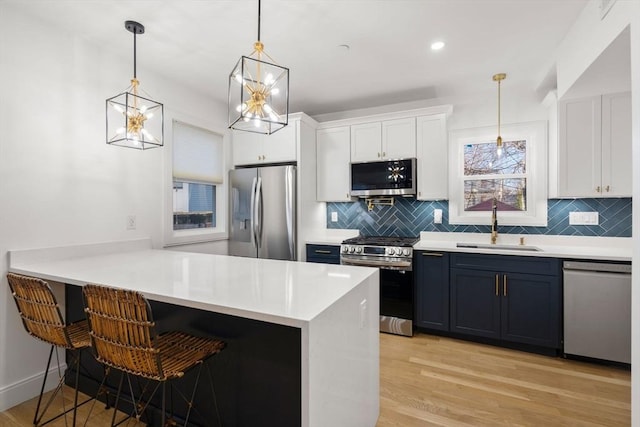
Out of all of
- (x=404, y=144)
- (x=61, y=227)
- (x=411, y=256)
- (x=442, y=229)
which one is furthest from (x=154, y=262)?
(x=442, y=229)

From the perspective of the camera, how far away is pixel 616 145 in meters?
2.52

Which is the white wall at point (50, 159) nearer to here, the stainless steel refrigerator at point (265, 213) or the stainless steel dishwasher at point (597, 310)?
the stainless steel refrigerator at point (265, 213)

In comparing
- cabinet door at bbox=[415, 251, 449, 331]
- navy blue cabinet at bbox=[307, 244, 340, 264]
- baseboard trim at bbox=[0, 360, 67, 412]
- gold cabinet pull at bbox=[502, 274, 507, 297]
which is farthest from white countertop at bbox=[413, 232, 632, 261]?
baseboard trim at bbox=[0, 360, 67, 412]

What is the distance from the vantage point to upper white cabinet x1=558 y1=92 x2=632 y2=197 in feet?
8.20

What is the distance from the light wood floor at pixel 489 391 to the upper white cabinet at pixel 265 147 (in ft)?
7.67

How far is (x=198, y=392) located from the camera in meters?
1.63

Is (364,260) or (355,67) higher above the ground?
(355,67)

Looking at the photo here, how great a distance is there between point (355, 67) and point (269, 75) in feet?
4.98

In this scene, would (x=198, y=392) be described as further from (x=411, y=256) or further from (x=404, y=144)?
(x=404, y=144)

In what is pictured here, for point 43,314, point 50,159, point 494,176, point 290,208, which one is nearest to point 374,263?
point 290,208

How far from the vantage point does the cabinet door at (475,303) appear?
2812 millimetres

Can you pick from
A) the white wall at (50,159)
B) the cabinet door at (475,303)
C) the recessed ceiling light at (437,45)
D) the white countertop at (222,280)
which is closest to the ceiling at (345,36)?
the recessed ceiling light at (437,45)

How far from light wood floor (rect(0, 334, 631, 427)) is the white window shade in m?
2.12

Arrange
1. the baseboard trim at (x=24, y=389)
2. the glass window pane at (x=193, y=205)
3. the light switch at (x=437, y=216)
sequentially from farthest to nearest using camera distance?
the light switch at (x=437, y=216) → the glass window pane at (x=193, y=205) → the baseboard trim at (x=24, y=389)
